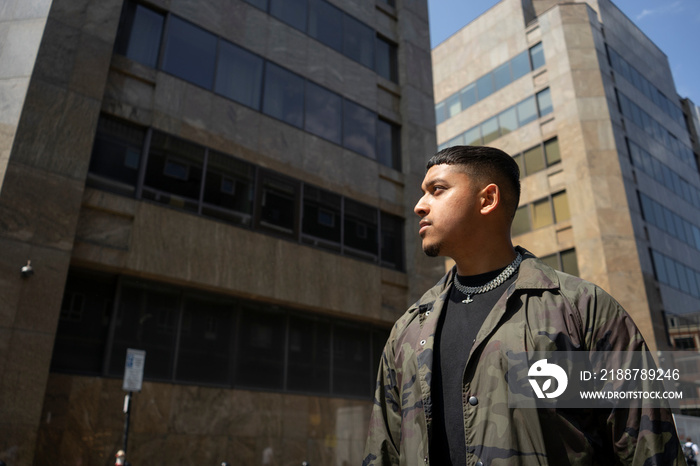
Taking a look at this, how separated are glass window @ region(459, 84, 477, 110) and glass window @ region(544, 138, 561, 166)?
24.8 feet

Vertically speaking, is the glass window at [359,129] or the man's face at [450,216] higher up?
the glass window at [359,129]

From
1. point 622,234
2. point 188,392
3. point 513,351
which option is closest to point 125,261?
point 188,392

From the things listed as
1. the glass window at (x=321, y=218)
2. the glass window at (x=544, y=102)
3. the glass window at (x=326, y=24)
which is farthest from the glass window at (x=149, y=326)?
the glass window at (x=544, y=102)

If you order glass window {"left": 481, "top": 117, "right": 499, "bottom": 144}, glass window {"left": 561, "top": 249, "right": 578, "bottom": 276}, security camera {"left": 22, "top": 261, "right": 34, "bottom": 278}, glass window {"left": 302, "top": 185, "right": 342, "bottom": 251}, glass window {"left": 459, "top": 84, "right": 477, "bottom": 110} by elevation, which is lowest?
security camera {"left": 22, "top": 261, "right": 34, "bottom": 278}

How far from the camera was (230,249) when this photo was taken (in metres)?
13.3

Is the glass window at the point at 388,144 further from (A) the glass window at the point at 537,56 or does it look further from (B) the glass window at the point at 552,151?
(A) the glass window at the point at 537,56

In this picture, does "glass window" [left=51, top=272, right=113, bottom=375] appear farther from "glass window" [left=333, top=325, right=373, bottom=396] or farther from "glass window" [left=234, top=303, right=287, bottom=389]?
"glass window" [left=333, top=325, right=373, bottom=396]

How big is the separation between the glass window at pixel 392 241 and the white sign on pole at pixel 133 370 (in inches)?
350

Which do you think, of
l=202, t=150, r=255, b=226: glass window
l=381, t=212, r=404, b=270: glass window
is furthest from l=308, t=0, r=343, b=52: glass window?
l=381, t=212, r=404, b=270: glass window

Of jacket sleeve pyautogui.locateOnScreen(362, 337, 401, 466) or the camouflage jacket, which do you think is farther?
jacket sleeve pyautogui.locateOnScreen(362, 337, 401, 466)

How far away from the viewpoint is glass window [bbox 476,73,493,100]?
124ft

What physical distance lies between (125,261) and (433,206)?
10.4 meters

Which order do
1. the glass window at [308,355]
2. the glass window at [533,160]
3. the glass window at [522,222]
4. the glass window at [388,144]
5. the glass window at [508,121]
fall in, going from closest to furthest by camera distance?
the glass window at [308,355]
the glass window at [388,144]
the glass window at [522,222]
the glass window at [533,160]
the glass window at [508,121]

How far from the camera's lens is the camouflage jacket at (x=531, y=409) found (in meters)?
1.99
